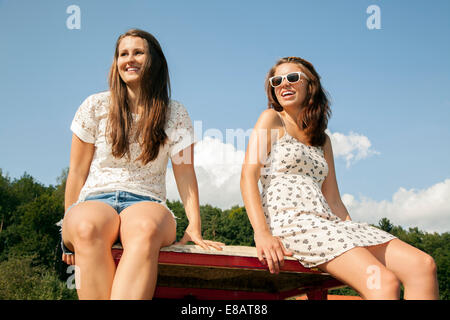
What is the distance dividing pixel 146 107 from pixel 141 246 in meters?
1.28

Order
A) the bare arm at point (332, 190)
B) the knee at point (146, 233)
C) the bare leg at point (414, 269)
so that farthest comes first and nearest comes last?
the bare arm at point (332, 190), the bare leg at point (414, 269), the knee at point (146, 233)

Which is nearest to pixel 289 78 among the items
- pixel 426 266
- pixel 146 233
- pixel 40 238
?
pixel 426 266

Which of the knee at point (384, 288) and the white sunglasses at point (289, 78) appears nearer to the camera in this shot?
the knee at point (384, 288)

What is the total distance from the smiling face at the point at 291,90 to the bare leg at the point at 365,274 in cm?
147

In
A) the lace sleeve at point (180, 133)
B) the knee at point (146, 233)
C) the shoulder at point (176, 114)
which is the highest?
the shoulder at point (176, 114)

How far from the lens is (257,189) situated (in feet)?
10.2

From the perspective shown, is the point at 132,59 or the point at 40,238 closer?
the point at 132,59

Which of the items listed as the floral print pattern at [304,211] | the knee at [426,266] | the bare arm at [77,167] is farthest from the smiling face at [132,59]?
the knee at [426,266]

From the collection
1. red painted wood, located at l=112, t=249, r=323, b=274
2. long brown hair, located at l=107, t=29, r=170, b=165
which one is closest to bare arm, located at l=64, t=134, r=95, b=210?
long brown hair, located at l=107, t=29, r=170, b=165

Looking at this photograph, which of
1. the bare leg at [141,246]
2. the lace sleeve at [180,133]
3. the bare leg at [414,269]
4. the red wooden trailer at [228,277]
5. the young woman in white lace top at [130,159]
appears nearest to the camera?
the bare leg at [141,246]

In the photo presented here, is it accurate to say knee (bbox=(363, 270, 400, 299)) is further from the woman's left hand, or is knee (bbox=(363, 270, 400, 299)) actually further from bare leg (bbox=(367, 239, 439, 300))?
the woman's left hand

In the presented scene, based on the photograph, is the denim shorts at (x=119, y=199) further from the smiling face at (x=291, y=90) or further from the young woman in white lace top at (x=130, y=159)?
the smiling face at (x=291, y=90)

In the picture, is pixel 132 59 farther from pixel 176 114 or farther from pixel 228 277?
pixel 228 277

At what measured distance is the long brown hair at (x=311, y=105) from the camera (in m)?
3.55
